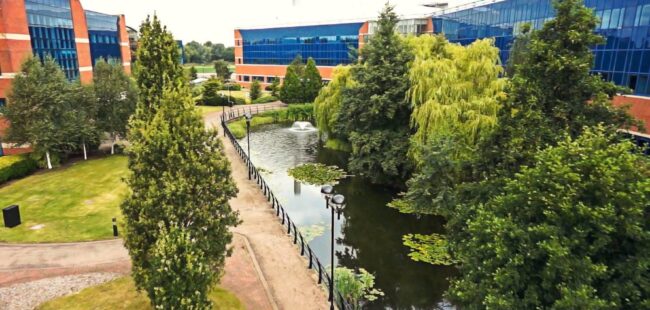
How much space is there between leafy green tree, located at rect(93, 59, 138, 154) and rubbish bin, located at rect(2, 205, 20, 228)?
487 inches

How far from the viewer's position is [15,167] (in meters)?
26.8

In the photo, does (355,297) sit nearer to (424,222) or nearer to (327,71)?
(424,222)

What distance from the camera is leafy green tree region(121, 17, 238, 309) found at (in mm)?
10211

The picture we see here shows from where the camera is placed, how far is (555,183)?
8.86 meters

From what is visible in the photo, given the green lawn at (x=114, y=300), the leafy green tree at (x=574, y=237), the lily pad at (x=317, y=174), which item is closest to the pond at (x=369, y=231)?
the lily pad at (x=317, y=174)

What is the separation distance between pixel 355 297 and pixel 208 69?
410ft

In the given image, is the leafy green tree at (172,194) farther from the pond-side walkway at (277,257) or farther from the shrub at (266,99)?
the shrub at (266,99)

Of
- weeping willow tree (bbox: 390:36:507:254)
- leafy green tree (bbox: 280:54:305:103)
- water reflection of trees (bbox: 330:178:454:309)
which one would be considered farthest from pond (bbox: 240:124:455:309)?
leafy green tree (bbox: 280:54:305:103)

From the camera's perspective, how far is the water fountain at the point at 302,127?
49.8m

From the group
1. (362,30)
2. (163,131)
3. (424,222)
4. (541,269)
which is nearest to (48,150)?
(163,131)

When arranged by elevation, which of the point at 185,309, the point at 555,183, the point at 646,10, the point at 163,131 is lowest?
the point at 185,309

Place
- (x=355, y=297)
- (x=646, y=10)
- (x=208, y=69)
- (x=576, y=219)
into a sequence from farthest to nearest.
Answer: (x=208, y=69)
(x=646, y=10)
(x=355, y=297)
(x=576, y=219)

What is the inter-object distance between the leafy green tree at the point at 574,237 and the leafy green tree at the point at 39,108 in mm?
28032

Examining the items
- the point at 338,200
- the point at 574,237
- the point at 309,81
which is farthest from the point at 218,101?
the point at 574,237
